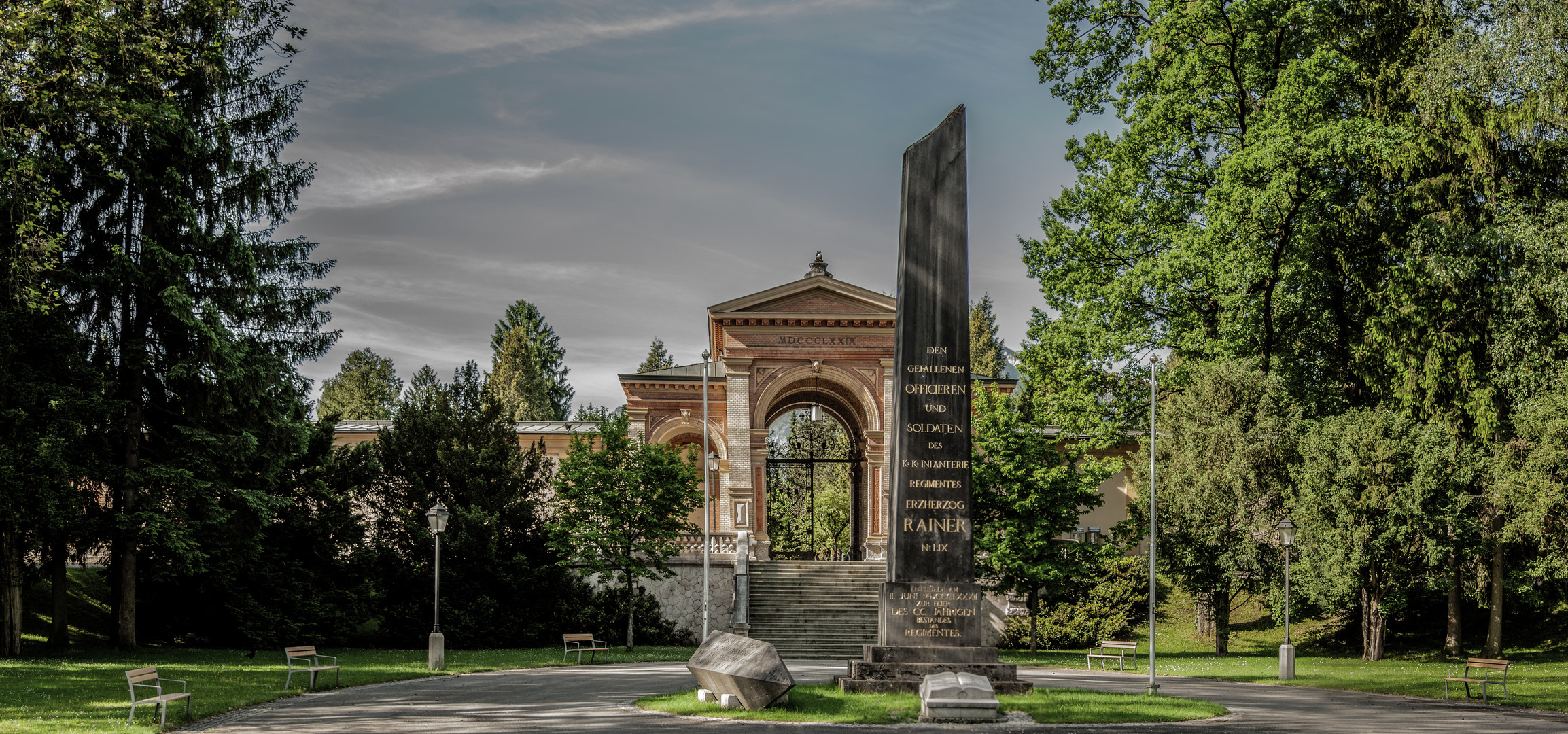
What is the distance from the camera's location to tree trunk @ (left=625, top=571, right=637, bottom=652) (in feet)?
97.0

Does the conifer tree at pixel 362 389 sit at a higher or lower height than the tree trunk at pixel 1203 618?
higher

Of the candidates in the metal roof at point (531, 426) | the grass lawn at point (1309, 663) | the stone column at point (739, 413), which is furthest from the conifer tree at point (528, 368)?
the grass lawn at point (1309, 663)

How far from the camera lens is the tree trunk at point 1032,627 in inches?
1185

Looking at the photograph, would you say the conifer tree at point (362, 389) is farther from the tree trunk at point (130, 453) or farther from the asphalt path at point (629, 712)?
the asphalt path at point (629, 712)

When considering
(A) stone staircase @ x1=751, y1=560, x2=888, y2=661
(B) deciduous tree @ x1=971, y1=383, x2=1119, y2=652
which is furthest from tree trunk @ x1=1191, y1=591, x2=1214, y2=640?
(A) stone staircase @ x1=751, y1=560, x2=888, y2=661

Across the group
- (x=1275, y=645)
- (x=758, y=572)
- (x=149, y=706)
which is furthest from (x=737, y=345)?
(x=149, y=706)

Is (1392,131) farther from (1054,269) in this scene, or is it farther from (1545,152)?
(1054,269)

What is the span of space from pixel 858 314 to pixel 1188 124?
12.6 metres

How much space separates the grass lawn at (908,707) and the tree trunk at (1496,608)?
566 inches

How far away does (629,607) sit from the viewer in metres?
30.1

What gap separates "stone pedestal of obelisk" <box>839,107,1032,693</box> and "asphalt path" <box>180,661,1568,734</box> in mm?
2057

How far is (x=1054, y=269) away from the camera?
31.7m

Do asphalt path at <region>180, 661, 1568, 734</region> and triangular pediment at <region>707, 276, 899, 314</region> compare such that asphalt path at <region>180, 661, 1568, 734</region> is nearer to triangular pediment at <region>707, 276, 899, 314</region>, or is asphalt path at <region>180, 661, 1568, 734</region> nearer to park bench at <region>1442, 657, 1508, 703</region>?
park bench at <region>1442, 657, 1508, 703</region>

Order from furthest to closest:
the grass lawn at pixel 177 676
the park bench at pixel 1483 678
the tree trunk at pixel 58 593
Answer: the tree trunk at pixel 58 593 → the park bench at pixel 1483 678 → the grass lawn at pixel 177 676
